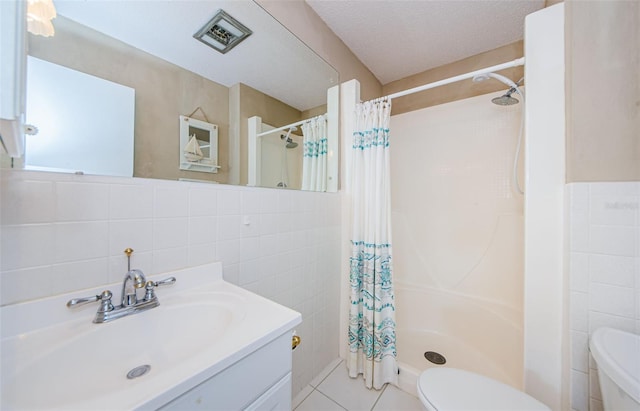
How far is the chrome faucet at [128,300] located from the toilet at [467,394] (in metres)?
1.00

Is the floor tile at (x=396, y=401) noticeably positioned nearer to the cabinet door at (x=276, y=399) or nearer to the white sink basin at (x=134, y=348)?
the cabinet door at (x=276, y=399)

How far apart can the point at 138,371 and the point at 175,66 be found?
1.03 meters

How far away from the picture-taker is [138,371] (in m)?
0.58

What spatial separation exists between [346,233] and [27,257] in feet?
4.61

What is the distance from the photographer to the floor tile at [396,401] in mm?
1231

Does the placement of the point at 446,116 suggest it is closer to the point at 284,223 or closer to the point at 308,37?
the point at 308,37

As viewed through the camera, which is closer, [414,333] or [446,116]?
[414,333]

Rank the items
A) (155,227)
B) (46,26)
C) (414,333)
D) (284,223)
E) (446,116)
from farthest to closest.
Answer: (446,116), (414,333), (284,223), (155,227), (46,26)

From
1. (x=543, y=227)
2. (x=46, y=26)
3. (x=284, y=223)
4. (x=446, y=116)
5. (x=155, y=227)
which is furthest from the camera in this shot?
(x=446, y=116)

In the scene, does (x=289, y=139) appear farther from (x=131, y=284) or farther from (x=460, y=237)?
(x=460, y=237)

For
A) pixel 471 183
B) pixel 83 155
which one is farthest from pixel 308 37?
pixel 471 183

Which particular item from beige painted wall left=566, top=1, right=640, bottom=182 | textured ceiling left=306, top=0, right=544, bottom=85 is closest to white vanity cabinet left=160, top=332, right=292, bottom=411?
beige painted wall left=566, top=1, right=640, bottom=182

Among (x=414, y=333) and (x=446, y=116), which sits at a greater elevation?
(x=446, y=116)

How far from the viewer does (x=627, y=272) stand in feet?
2.66
